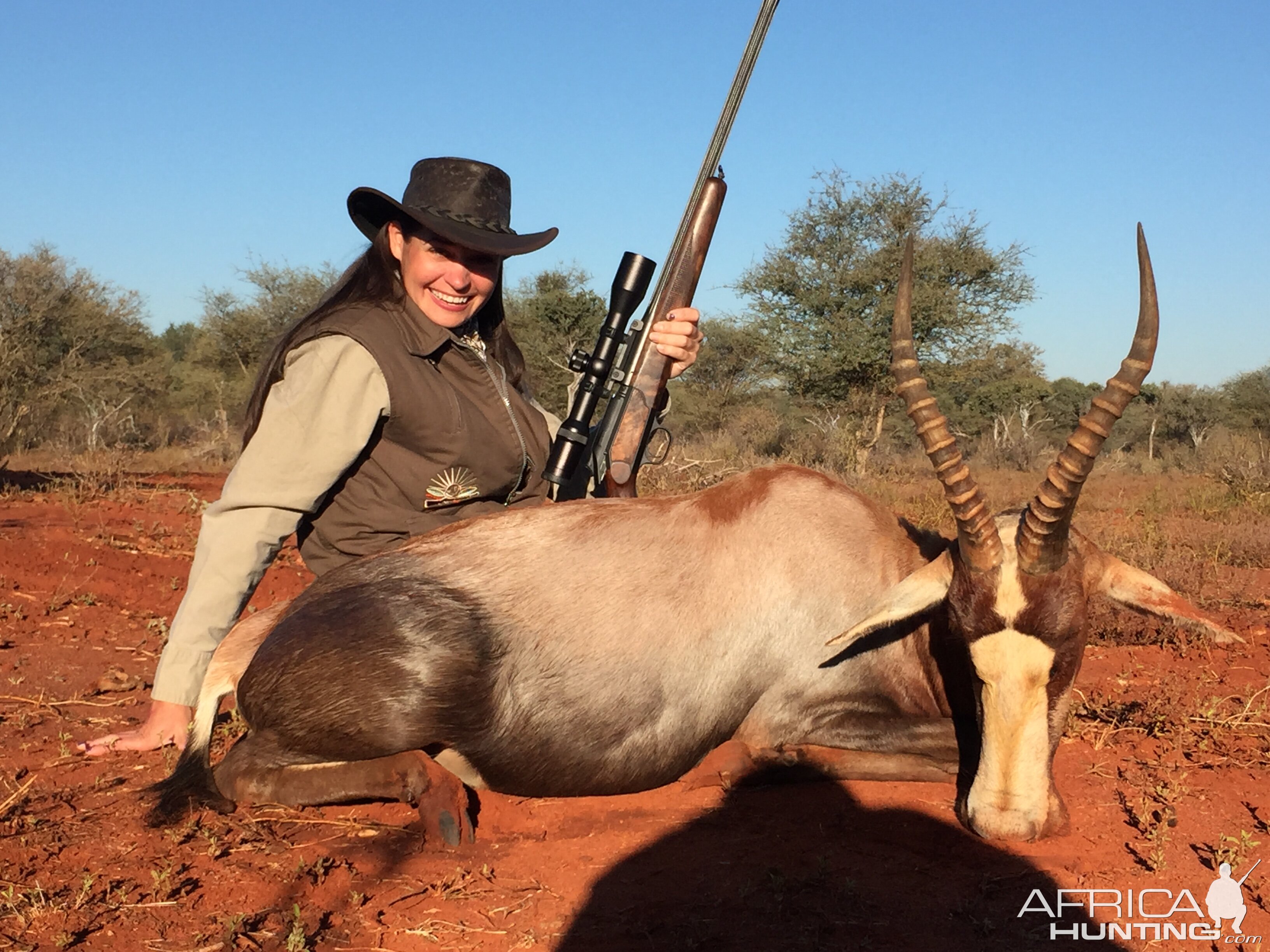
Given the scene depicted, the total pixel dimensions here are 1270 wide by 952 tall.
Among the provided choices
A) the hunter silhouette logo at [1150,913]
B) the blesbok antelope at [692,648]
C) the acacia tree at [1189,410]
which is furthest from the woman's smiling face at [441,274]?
the acacia tree at [1189,410]

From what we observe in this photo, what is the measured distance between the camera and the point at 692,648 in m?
3.57

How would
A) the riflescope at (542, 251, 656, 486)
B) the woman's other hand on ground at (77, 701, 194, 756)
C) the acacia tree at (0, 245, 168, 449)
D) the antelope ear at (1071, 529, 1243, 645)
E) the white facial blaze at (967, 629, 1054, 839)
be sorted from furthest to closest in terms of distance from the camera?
the acacia tree at (0, 245, 168, 449) → the riflescope at (542, 251, 656, 486) → the woman's other hand on ground at (77, 701, 194, 756) → the antelope ear at (1071, 529, 1243, 645) → the white facial blaze at (967, 629, 1054, 839)

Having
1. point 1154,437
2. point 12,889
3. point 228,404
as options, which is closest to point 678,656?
point 12,889

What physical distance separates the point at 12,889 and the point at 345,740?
969 millimetres

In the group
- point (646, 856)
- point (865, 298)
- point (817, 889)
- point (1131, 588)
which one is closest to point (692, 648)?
point (646, 856)

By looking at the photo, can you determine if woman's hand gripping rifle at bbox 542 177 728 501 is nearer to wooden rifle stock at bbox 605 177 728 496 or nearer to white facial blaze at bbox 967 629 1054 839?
wooden rifle stock at bbox 605 177 728 496

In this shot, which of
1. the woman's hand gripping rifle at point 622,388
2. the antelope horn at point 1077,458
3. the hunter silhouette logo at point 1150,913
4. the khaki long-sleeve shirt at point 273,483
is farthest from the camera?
the woman's hand gripping rifle at point 622,388

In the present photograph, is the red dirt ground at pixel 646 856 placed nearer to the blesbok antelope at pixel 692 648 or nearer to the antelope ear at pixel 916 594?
the blesbok antelope at pixel 692 648

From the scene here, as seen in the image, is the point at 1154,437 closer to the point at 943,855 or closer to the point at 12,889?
the point at 943,855

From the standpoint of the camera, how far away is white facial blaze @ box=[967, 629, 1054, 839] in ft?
10.5

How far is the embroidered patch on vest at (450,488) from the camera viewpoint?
13.6 ft

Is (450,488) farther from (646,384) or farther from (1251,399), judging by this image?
(1251,399)

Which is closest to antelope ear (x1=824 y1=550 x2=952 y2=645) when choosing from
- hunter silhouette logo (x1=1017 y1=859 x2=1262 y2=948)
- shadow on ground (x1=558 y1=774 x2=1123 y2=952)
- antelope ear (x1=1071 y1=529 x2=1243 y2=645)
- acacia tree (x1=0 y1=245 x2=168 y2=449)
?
antelope ear (x1=1071 y1=529 x2=1243 y2=645)

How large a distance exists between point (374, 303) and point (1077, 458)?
8.69 feet
